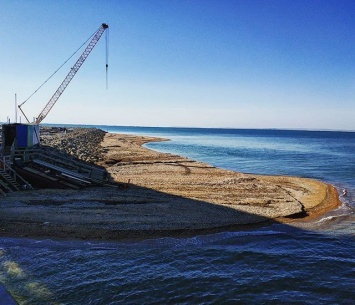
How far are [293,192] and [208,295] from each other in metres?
18.6

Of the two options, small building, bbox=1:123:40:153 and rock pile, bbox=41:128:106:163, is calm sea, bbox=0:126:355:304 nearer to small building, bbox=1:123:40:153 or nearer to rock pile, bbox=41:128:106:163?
small building, bbox=1:123:40:153

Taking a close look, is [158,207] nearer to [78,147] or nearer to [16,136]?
[16,136]

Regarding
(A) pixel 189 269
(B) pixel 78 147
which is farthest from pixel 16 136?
(B) pixel 78 147

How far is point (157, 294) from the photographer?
10469mm

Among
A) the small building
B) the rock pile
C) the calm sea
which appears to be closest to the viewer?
the calm sea

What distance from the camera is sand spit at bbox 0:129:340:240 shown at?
1573 cm

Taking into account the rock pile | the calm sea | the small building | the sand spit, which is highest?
the small building

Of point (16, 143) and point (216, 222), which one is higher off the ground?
point (16, 143)

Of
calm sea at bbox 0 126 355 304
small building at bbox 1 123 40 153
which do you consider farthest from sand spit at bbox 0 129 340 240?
small building at bbox 1 123 40 153

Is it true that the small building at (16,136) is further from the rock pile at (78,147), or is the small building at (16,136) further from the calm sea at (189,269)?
the calm sea at (189,269)

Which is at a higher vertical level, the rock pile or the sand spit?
the rock pile

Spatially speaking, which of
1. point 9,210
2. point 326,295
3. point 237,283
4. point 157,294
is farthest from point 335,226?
point 9,210

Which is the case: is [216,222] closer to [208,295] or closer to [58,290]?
[208,295]

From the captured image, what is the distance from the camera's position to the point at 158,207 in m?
19.7
